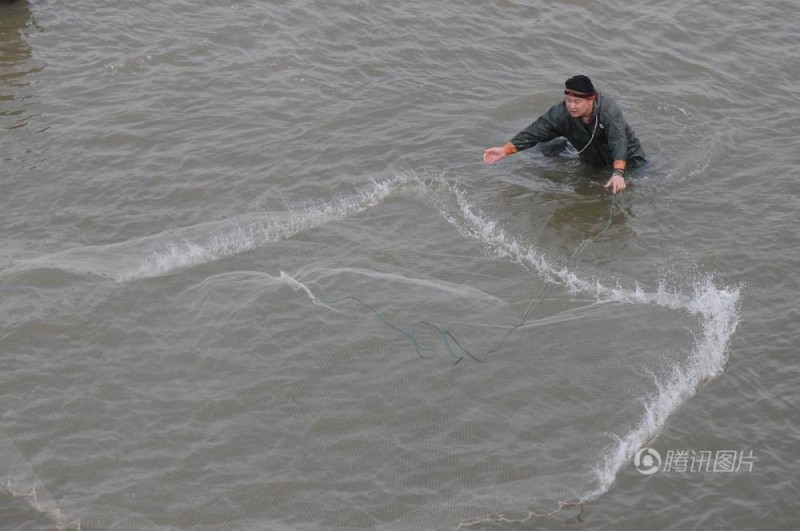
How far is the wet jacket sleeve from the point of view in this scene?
8.99 metres

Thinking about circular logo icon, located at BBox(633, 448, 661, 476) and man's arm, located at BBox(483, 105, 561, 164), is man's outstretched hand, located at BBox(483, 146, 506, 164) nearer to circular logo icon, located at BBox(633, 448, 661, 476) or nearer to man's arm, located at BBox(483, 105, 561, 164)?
man's arm, located at BBox(483, 105, 561, 164)

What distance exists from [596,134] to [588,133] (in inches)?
3.1

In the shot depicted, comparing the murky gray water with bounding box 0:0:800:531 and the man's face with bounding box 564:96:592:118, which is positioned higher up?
the man's face with bounding box 564:96:592:118

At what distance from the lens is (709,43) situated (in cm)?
1194

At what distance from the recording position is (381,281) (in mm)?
7289

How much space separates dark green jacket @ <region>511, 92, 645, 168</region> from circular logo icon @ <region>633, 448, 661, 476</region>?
3.55 meters

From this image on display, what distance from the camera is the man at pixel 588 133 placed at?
8.57 m

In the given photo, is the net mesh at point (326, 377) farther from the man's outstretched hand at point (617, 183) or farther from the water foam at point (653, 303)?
the man's outstretched hand at point (617, 183)

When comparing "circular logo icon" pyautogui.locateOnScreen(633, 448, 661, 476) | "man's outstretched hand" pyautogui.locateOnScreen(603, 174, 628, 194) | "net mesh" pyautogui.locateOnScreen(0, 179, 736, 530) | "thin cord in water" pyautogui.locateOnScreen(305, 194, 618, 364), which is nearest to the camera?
"net mesh" pyautogui.locateOnScreen(0, 179, 736, 530)

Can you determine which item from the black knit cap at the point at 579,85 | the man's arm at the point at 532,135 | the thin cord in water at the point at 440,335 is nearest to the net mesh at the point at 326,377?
the thin cord in water at the point at 440,335

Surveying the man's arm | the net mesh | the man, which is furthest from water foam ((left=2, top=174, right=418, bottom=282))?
the man

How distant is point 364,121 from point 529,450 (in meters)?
5.13

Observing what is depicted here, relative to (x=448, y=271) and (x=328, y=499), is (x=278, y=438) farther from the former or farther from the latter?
(x=448, y=271)

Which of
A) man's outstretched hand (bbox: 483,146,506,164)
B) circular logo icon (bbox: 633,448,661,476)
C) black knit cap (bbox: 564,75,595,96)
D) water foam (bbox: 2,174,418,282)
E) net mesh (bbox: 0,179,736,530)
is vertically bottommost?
circular logo icon (bbox: 633,448,661,476)
